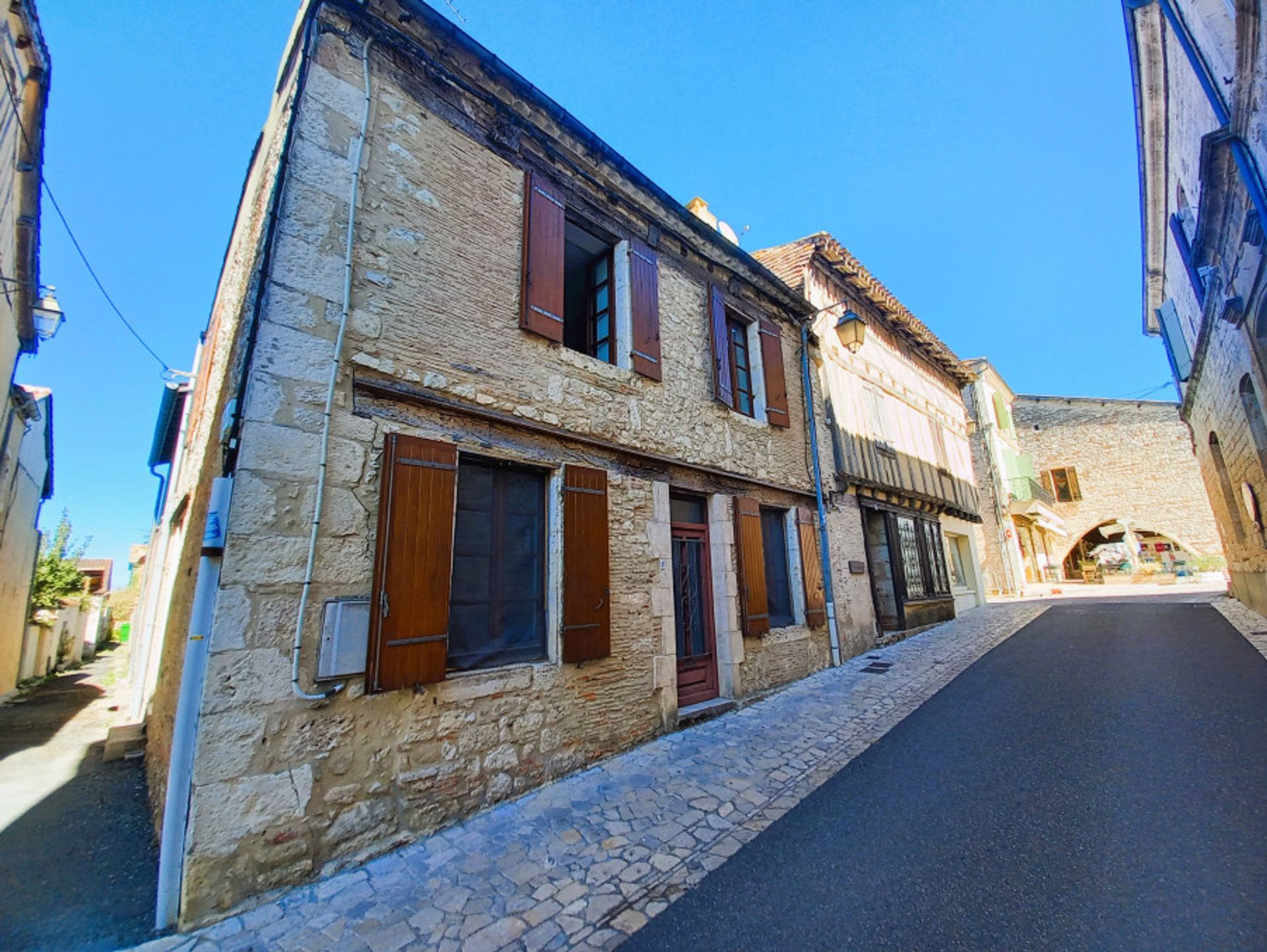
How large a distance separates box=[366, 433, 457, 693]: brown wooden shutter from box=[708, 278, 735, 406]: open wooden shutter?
3.72m

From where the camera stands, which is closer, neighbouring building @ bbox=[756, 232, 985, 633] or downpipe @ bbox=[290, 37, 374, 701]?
downpipe @ bbox=[290, 37, 374, 701]

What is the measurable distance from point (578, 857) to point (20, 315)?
36.5 ft

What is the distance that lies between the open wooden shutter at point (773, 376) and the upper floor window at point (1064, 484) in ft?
71.6

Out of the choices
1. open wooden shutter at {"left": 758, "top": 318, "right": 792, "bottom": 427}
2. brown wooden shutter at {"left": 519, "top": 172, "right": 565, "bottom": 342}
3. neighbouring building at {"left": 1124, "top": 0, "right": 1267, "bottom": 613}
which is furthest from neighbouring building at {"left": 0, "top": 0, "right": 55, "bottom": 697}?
neighbouring building at {"left": 1124, "top": 0, "right": 1267, "bottom": 613}

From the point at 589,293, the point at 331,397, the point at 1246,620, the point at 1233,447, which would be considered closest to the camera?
the point at 331,397

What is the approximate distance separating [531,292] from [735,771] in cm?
426

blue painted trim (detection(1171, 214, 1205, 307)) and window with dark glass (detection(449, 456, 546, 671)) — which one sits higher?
blue painted trim (detection(1171, 214, 1205, 307))

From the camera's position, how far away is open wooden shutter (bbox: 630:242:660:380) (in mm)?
5258

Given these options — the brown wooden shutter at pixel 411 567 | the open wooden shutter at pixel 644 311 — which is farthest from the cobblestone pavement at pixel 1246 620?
the brown wooden shutter at pixel 411 567

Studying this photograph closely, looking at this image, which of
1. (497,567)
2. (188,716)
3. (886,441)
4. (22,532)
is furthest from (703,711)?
(22,532)

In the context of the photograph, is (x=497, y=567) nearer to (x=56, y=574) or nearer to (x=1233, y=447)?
(x=1233, y=447)

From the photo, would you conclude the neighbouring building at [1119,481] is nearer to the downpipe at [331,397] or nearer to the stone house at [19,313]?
the downpipe at [331,397]

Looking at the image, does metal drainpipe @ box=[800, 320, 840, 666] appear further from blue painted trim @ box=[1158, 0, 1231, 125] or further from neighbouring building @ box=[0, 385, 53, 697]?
neighbouring building @ box=[0, 385, 53, 697]

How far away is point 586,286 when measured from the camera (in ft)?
19.9
